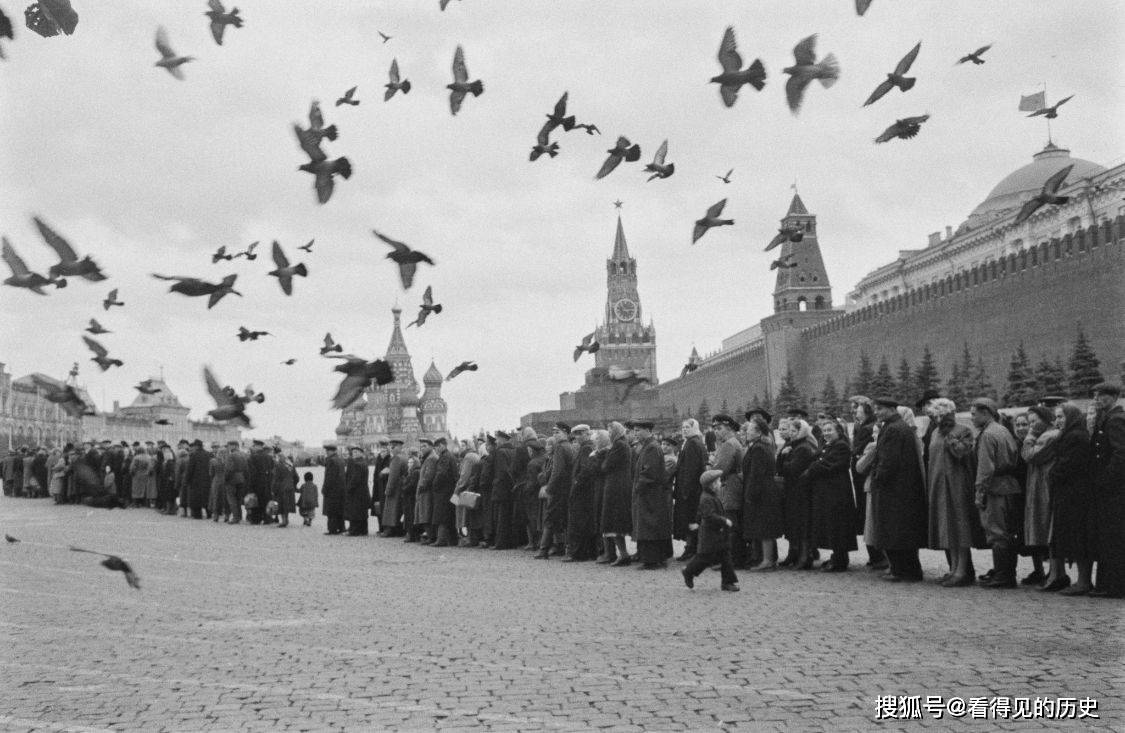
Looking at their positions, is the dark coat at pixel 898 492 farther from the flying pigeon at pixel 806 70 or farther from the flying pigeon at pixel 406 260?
the flying pigeon at pixel 406 260

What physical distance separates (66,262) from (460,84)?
203 centimetres

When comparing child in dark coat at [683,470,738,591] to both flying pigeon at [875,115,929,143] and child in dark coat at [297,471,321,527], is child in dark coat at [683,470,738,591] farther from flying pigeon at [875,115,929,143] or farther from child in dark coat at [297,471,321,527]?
child in dark coat at [297,471,321,527]

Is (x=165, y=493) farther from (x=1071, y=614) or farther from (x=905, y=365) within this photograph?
(x=905, y=365)

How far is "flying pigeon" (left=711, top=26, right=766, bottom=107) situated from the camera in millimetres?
4152

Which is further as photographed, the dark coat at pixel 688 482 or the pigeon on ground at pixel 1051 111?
the dark coat at pixel 688 482

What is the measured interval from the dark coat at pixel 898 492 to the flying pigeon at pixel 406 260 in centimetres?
564

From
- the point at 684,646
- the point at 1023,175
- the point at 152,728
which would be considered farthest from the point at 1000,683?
the point at 1023,175

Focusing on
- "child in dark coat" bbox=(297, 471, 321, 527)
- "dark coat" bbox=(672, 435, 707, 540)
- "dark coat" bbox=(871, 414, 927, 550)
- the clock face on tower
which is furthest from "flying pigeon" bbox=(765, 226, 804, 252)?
the clock face on tower

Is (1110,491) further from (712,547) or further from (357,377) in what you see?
(357,377)

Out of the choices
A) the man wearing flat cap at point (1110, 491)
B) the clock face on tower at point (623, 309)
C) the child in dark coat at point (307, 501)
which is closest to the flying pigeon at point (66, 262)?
the man wearing flat cap at point (1110, 491)

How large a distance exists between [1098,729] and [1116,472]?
346 cm

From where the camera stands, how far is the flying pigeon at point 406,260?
393cm

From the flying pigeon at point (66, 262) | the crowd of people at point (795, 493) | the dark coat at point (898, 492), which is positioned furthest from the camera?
the dark coat at point (898, 492)

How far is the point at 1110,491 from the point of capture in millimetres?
7109
